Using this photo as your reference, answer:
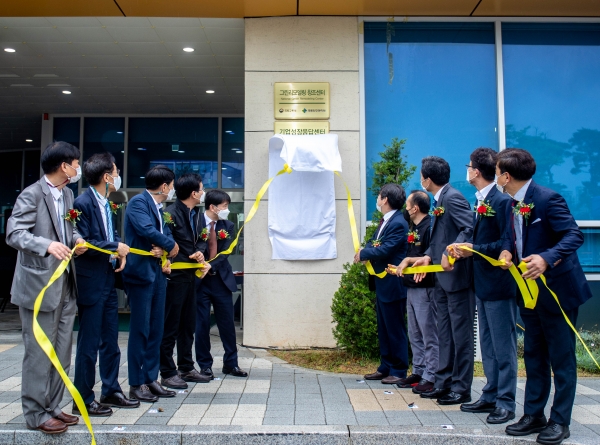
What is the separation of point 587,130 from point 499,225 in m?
4.79

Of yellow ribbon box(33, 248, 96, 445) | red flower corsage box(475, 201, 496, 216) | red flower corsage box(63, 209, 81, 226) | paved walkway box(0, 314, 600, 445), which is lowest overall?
paved walkway box(0, 314, 600, 445)

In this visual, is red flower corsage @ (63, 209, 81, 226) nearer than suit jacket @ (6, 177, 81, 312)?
No

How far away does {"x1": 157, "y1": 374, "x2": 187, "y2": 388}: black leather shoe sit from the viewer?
6107 millimetres

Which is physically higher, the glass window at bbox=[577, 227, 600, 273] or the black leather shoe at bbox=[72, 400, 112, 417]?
the glass window at bbox=[577, 227, 600, 273]

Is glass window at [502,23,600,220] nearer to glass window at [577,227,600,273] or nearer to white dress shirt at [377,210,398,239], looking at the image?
glass window at [577,227,600,273]

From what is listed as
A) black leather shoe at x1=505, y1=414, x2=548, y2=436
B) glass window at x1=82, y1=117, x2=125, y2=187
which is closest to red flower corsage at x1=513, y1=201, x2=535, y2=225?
black leather shoe at x1=505, y1=414, x2=548, y2=436

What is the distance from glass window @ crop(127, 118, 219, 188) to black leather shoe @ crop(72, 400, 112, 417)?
30.4 feet

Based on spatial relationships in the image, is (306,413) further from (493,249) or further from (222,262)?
(222,262)

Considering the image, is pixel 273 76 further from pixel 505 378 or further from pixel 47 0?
pixel 505 378

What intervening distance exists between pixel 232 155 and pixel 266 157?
585 centimetres

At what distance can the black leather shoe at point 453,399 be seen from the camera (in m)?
5.46

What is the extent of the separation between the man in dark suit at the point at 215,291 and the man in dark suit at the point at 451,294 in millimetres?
2189

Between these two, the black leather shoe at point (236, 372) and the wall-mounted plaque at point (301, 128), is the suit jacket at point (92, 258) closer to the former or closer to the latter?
the black leather shoe at point (236, 372)

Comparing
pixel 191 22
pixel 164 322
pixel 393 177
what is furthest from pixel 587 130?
→ pixel 164 322
